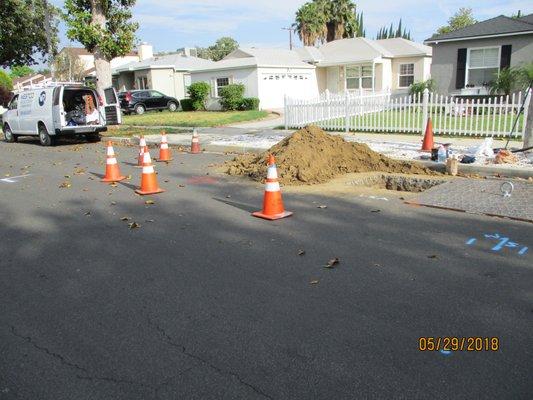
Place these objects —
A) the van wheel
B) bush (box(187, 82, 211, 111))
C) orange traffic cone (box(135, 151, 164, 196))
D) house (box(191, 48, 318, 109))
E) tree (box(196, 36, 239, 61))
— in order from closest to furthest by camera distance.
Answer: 1. orange traffic cone (box(135, 151, 164, 196))
2. the van wheel
3. house (box(191, 48, 318, 109))
4. bush (box(187, 82, 211, 111))
5. tree (box(196, 36, 239, 61))

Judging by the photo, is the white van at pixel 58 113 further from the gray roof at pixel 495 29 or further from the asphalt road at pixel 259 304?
the gray roof at pixel 495 29

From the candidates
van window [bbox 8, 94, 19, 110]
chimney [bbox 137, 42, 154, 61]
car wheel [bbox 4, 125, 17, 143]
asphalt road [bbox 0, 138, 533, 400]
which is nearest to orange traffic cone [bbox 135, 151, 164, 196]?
asphalt road [bbox 0, 138, 533, 400]

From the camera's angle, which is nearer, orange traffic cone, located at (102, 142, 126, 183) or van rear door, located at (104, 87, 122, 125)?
orange traffic cone, located at (102, 142, 126, 183)

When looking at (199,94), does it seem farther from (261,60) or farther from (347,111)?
(347,111)

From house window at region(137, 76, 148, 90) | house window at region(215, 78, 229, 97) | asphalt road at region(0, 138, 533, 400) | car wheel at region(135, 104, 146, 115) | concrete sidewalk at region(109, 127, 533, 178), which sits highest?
house window at region(137, 76, 148, 90)

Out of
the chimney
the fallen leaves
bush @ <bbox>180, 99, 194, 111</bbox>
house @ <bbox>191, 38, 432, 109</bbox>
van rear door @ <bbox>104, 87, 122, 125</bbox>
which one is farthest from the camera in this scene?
the chimney

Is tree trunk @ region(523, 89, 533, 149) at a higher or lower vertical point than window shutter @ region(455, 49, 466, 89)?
lower

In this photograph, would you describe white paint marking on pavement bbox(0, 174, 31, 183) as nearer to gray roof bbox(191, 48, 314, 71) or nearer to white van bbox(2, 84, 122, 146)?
white van bbox(2, 84, 122, 146)

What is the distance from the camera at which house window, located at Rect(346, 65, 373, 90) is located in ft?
110

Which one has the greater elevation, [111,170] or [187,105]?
[187,105]

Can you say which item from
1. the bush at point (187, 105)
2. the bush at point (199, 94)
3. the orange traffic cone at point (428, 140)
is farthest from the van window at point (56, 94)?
the bush at point (187, 105)

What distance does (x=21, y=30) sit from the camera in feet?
111

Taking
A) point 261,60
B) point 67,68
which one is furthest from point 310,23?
point 67,68
